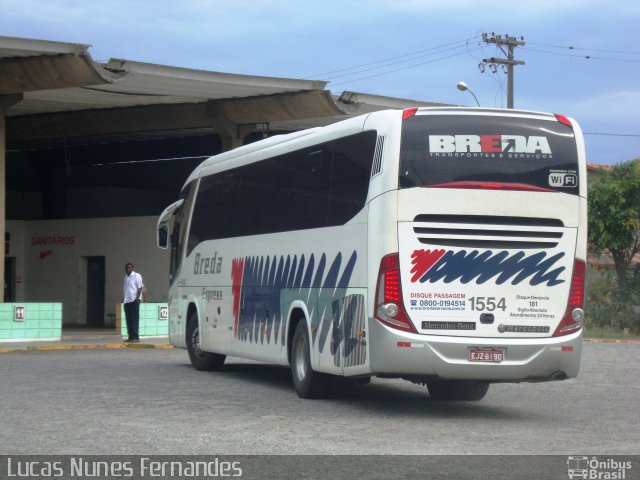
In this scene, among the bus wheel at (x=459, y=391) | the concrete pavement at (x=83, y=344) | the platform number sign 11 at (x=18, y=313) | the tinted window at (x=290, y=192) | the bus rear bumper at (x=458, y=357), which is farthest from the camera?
the platform number sign 11 at (x=18, y=313)

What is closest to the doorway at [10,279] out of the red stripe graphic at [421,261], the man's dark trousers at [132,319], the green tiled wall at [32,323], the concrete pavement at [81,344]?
the concrete pavement at [81,344]

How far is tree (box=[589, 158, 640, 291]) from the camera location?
128 ft

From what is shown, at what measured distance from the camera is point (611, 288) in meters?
39.3

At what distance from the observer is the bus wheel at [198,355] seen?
20141 millimetres

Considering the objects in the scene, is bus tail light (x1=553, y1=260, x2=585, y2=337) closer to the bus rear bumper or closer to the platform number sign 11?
the bus rear bumper

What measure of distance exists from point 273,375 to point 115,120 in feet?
58.0

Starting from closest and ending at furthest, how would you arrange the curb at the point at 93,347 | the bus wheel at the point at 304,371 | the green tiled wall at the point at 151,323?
1. the bus wheel at the point at 304,371
2. the curb at the point at 93,347
3. the green tiled wall at the point at 151,323

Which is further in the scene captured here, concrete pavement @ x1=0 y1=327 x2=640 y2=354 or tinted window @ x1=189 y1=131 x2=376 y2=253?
concrete pavement @ x1=0 y1=327 x2=640 y2=354

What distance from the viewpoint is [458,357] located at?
12.9 metres

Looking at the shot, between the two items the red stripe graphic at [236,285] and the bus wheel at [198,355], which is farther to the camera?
the bus wheel at [198,355]

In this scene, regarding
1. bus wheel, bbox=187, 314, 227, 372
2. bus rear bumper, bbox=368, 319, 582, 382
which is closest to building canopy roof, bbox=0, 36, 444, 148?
bus wheel, bbox=187, 314, 227, 372

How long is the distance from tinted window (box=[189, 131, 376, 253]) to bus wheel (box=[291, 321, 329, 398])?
4.74ft

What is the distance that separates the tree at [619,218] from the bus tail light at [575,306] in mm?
26012

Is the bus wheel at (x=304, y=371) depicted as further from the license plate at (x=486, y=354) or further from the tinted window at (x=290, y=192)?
the license plate at (x=486, y=354)
